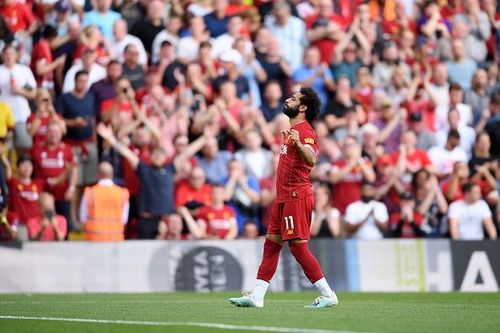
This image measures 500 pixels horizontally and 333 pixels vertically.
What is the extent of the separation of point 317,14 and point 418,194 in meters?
4.96

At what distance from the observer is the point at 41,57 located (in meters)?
21.9

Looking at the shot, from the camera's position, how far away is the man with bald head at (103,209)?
→ 20.4 m

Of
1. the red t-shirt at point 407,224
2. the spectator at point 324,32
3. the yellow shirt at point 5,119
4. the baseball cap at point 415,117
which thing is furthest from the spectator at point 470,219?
the yellow shirt at point 5,119

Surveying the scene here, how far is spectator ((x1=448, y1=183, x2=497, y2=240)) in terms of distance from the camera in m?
21.8

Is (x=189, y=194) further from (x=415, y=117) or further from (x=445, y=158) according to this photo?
(x=445, y=158)

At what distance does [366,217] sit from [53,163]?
5.55 metres

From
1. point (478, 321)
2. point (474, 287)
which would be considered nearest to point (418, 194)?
point (474, 287)

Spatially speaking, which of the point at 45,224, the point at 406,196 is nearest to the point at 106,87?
the point at 45,224

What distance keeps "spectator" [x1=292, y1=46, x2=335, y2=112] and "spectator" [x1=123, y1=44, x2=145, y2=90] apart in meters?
3.20

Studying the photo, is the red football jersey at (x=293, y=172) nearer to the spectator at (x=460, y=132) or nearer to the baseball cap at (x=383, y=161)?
the baseball cap at (x=383, y=161)

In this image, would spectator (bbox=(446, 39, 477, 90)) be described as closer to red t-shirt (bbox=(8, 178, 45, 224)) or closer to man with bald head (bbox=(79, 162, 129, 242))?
man with bald head (bbox=(79, 162, 129, 242))

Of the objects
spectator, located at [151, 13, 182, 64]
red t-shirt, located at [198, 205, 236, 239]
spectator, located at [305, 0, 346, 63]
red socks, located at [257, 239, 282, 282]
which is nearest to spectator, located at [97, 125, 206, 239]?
red t-shirt, located at [198, 205, 236, 239]

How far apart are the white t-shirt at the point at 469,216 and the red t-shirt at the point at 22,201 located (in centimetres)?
733

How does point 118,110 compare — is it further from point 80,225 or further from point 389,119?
point 389,119
